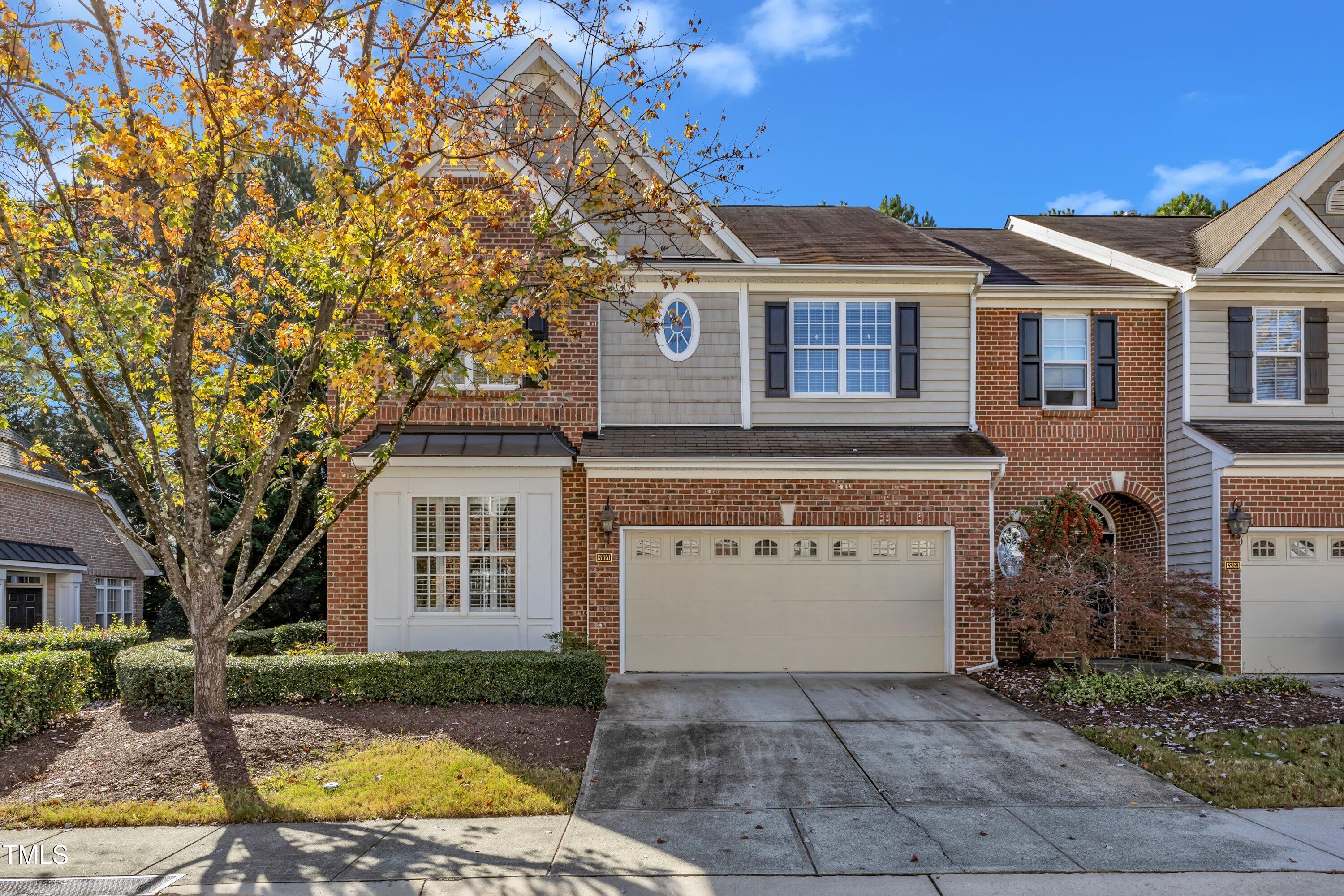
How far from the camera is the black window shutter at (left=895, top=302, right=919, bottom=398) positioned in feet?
45.6

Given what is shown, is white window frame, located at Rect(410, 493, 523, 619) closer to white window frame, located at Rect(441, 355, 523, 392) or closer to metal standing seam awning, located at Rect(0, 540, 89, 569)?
white window frame, located at Rect(441, 355, 523, 392)

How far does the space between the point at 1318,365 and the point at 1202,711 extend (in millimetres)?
6689

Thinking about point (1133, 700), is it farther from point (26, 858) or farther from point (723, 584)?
point (26, 858)

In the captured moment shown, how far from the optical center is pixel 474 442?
12938 mm

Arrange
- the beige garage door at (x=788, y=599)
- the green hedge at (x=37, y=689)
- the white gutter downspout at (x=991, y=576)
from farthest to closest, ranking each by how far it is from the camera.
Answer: the beige garage door at (x=788, y=599)
the white gutter downspout at (x=991, y=576)
the green hedge at (x=37, y=689)

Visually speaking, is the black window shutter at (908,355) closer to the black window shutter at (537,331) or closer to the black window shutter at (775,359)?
the black window shutter at (775,359)

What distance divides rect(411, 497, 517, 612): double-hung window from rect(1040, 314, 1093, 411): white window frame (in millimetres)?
8290

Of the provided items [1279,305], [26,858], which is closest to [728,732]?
[26,858]

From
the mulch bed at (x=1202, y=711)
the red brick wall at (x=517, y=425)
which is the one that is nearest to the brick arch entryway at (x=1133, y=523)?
the mulch bed at (x=1202, y=711)

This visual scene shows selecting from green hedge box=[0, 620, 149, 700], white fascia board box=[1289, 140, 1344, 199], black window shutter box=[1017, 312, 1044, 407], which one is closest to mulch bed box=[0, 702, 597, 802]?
green hedge box=[0, 620, 149, 700]

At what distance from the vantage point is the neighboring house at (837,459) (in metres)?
12.9

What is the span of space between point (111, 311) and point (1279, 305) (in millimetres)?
15483

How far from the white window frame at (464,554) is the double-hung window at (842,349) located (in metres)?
4.72

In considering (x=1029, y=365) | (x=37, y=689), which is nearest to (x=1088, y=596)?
(x=1029, y=365)
